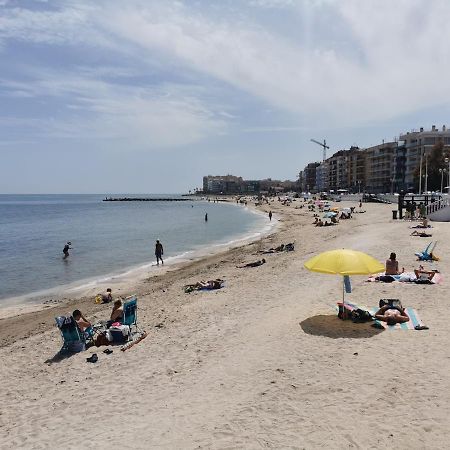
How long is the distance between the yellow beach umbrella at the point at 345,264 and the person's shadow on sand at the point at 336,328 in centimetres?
130

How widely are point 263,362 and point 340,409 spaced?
7.18 feet

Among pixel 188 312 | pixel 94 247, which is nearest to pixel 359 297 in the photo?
pixel 188 312

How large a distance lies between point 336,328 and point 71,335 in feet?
21.2

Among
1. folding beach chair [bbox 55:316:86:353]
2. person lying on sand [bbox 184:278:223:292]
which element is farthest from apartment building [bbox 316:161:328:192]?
folding beach chair [bbox 55:316:86:353]

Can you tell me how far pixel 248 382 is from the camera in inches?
309

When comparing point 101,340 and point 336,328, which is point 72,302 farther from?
point 336,328

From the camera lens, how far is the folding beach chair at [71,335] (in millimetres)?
10969

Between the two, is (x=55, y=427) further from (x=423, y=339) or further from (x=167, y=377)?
(x=423, y=339)

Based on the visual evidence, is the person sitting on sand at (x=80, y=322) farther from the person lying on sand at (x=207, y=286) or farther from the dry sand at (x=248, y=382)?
the person lying on sand at (x=207, y=286)

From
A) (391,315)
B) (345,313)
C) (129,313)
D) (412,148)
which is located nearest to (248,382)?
(345,313)

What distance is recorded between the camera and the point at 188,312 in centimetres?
1365

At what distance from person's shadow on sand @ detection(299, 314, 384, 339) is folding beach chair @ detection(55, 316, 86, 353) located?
5489 mm

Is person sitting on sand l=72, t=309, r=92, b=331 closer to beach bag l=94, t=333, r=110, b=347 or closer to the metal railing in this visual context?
beach bag l=94, t=333, r=110, b=347

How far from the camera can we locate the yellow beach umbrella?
9680 millimetres
